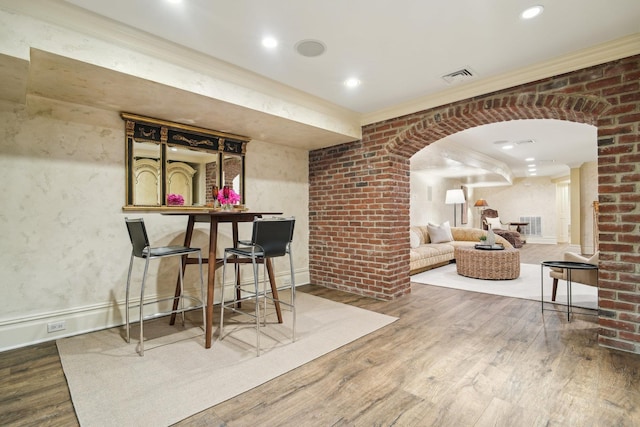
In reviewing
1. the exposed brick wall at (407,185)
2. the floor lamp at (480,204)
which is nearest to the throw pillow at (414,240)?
the exposed brick wall at (407,185)

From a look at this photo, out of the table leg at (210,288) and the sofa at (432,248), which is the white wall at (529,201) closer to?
the sofa at (432,248)

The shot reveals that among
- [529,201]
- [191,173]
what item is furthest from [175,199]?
[529,201]

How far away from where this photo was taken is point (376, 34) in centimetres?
217

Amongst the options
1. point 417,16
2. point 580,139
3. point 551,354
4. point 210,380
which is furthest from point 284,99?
point 580,139

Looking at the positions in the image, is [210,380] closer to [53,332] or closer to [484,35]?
[53,332]

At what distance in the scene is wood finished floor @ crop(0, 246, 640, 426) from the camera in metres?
1.56

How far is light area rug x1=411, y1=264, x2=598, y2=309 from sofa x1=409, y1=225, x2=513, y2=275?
0.19 metres

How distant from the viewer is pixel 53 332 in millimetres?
2531

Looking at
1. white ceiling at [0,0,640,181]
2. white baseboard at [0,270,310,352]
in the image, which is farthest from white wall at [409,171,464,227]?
white baseboard at [0,270,310,352]

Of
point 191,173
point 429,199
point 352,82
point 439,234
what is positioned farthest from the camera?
point 429,199

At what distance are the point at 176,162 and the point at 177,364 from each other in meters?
2.03

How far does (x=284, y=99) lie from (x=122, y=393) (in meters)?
2.72

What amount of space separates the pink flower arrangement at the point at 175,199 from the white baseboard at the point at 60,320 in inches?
42.3

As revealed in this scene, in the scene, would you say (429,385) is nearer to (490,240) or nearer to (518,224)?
(490,240)
